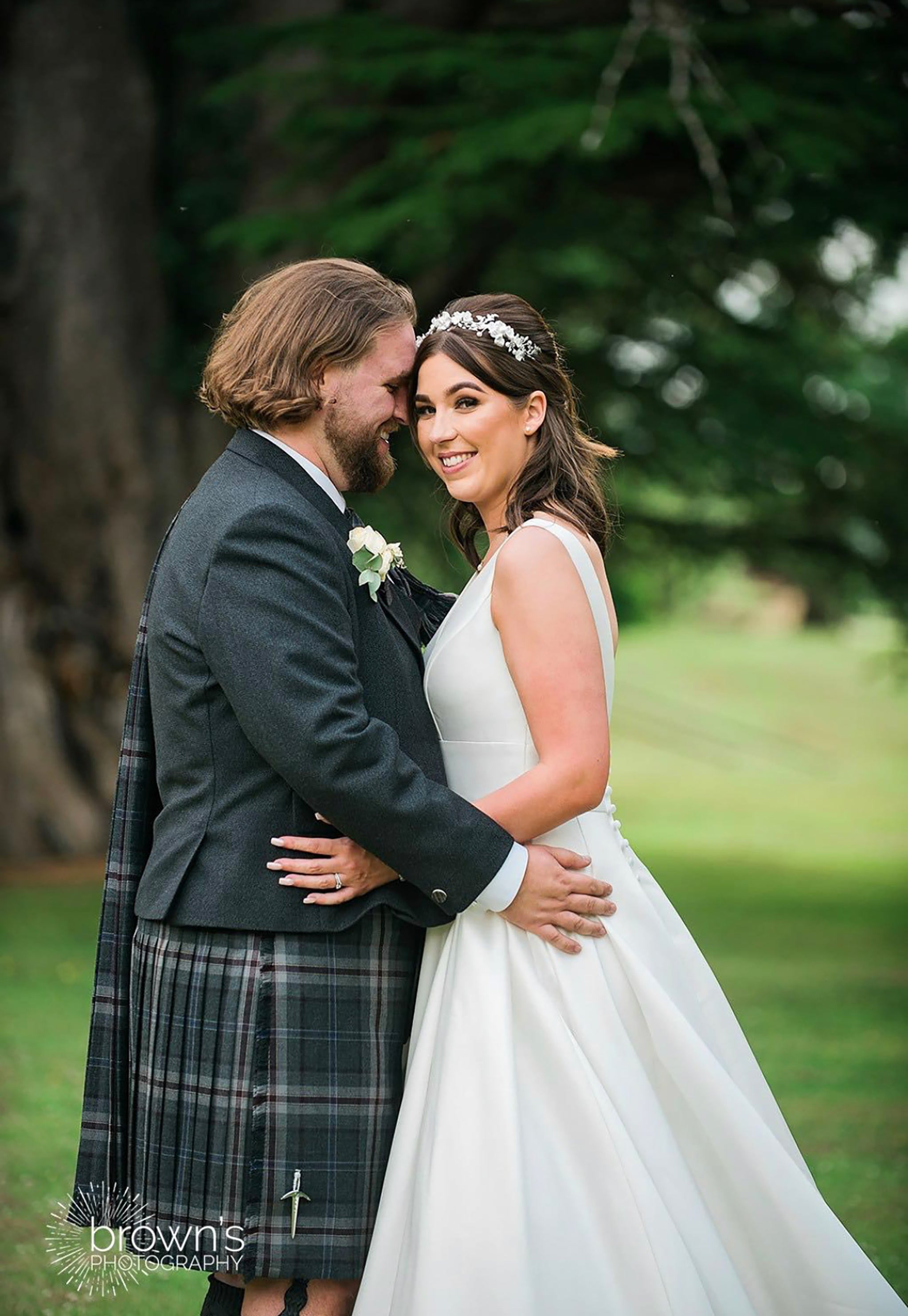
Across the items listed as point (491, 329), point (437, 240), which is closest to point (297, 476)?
point (491, 329)

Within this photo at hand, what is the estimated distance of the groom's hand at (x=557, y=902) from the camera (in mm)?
2926

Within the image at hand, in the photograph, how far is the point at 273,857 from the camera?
9.30ft

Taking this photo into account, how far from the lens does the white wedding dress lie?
2.71m

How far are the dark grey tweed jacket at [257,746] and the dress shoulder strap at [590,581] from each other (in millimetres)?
352

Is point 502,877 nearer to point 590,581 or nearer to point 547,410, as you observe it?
point 590,581

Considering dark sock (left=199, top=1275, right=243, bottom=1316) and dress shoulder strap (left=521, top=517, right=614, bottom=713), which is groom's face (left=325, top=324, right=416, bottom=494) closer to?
dress shoulder strap (left=521, top=517, right=614, bottom=713)

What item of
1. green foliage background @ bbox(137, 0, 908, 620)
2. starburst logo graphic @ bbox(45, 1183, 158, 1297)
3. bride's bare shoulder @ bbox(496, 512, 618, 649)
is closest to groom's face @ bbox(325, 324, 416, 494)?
bride's bare shoulder @ bbox(496, 512, 618, 649)

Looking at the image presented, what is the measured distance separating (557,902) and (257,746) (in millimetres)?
662

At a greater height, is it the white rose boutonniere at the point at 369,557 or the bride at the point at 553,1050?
the white rose boutonniere at the point at 369,557

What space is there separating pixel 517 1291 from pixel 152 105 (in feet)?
31.8

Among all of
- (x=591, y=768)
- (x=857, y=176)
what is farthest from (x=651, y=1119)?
(x=857, y=176)

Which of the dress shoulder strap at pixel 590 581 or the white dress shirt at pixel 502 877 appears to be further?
the dress shoulder strap at pixel 590 581

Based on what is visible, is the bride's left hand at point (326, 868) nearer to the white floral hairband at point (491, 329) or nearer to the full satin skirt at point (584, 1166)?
the full satin skirt at point (584, 1166)

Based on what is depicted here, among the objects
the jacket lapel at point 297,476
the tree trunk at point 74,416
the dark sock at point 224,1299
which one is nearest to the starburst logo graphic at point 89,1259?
the dark sock at point 224,1299
